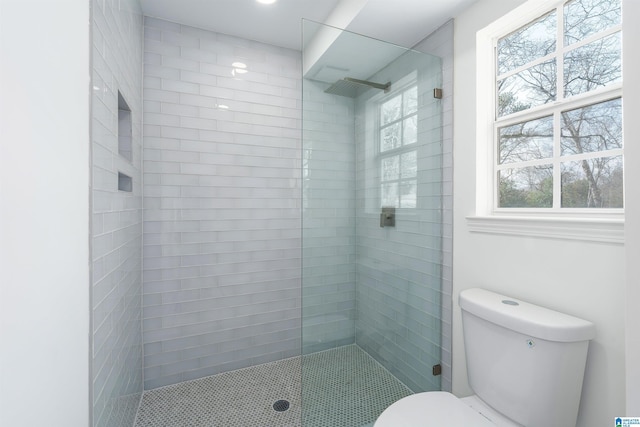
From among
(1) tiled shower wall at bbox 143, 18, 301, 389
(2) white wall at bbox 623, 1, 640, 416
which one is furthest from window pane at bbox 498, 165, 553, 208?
(1) tiled shower wall at bbox 143, 18, 301, 389

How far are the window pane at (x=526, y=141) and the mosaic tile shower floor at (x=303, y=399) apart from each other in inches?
56.6

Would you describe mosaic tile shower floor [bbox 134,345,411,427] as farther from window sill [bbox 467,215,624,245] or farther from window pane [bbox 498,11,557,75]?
window pane [bbox 498,11,557,75]

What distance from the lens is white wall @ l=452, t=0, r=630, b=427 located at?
1.14 metres

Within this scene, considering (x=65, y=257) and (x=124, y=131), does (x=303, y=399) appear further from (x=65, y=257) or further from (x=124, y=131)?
(x=124, y=131)

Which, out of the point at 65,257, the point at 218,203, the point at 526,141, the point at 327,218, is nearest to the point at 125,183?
the point at 218,203

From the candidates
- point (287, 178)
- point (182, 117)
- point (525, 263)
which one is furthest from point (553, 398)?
point (182, 117)

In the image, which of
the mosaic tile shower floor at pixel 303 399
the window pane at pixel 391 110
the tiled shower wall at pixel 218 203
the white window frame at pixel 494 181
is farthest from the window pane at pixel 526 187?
the tiled shower wall at pixel 218 203

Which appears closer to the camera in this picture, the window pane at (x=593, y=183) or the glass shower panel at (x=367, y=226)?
the window pane at (x=593, y=183)

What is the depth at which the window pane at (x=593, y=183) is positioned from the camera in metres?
1.20

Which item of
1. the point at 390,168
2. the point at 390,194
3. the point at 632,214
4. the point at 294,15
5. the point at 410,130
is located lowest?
the point at 632,214

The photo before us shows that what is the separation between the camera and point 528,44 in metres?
1.52

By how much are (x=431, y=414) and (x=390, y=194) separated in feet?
3.72

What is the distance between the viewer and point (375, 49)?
1.76 m

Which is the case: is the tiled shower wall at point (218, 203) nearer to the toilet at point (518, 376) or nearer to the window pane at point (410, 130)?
the window pane at point (410, 130)
